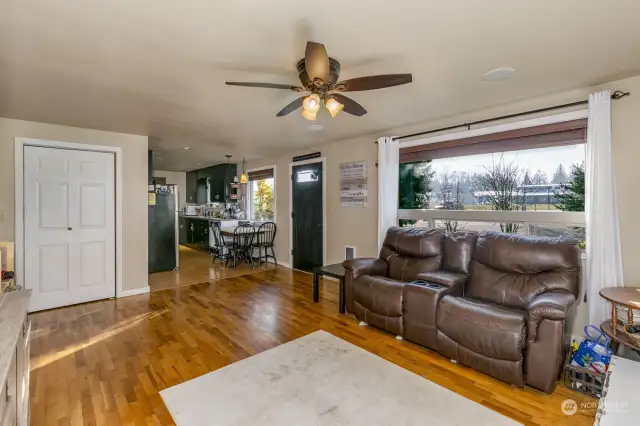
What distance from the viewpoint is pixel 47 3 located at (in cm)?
157

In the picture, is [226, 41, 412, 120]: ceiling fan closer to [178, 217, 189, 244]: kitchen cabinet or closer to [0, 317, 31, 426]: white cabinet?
[0, 317, 31, 426]: white cabinet

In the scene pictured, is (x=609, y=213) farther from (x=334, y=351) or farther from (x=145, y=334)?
(x=145, y=334)

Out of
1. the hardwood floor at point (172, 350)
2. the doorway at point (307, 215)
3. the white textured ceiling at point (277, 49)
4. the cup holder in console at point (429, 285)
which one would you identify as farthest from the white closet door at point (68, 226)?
the cup holder in console at point (429, 285)

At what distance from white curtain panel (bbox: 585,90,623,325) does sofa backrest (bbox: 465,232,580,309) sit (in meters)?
0.21

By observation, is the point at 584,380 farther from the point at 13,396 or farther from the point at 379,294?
the point at 13,396

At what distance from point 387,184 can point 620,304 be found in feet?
8.44

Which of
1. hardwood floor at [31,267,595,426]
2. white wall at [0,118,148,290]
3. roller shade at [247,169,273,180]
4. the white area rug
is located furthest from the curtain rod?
white wall at [0,118,148,290]

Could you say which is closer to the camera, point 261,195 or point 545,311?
point 545,311

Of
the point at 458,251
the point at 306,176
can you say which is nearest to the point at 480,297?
the point at 458,251

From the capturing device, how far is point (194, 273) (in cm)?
562

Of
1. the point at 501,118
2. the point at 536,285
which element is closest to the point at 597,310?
the point at 536,285

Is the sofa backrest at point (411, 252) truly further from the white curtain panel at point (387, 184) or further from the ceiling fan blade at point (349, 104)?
the ceiling fan blade at point (349, 104)

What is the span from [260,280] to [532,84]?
442 centimetres

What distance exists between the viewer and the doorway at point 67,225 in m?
3.70
